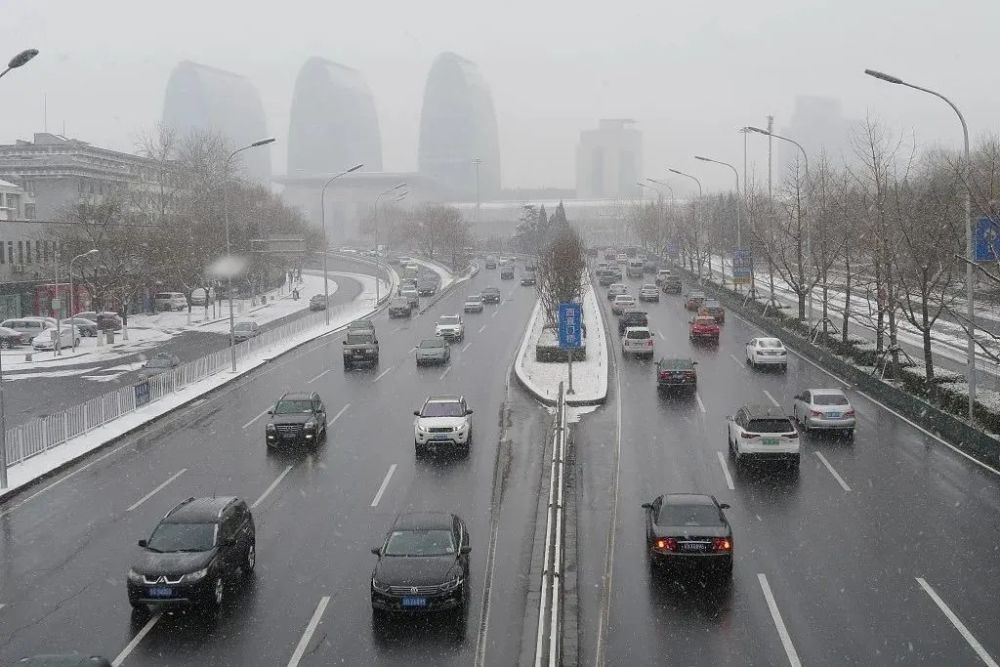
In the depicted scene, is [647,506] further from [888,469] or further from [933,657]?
[888,469]

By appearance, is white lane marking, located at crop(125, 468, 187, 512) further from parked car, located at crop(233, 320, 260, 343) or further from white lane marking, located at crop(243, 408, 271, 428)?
parked car, located at crop(233, 320, 260, 343)

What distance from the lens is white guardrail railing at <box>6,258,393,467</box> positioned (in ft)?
83.5

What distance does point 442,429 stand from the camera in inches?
1005

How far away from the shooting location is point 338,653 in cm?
1306

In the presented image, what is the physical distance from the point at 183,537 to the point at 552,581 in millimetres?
5651

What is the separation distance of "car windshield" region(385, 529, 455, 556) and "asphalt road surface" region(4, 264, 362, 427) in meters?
21.8

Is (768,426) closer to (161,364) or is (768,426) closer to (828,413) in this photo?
(828,413)

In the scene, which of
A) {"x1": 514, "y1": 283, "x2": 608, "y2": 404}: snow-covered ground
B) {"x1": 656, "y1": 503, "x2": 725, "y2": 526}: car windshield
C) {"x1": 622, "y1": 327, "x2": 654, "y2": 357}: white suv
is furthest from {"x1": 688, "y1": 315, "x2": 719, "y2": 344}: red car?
{"x1": 656, "y1": 503, "x2": 725, "y2": 526}: car windshield

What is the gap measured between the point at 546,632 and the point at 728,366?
3056cm

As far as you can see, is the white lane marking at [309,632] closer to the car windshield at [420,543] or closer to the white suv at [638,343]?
the car windshield at [420,543]

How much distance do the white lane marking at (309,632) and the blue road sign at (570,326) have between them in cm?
1948

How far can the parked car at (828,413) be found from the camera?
27172 mm

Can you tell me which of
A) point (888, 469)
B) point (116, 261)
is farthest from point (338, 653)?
point (116, 261)

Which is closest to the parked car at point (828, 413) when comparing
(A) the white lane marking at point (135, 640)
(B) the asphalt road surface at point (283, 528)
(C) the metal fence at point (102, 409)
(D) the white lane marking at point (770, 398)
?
(D) the white lane marking at point (770, 398)
